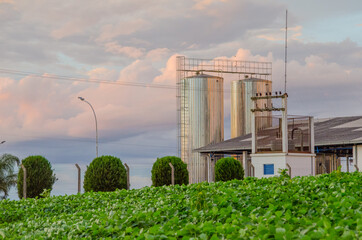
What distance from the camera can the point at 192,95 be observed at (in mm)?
39062

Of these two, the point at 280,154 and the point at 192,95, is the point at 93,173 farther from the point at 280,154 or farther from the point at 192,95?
the point at 192,95

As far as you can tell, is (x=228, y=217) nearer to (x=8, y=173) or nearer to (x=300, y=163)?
(x=300, y=163)

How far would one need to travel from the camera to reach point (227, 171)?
2411 centimetres

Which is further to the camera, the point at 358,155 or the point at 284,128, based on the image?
the point at 358,155

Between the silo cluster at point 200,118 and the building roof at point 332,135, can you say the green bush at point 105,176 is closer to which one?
the building roof at point 332,135

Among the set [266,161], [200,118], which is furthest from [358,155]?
[200,118]

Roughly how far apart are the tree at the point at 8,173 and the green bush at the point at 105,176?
16606mm

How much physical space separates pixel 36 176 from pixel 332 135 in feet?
57.6

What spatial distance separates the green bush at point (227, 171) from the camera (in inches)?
948

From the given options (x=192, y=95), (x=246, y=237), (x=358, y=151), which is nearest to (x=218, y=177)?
(x=358, y=151)

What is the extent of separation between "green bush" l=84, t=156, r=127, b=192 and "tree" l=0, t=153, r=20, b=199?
654 inches

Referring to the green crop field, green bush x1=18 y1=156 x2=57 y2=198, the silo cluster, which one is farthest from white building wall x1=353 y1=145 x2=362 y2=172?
green bush x1=18 y1=156 x2=57 y2=198

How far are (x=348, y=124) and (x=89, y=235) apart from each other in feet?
94.2

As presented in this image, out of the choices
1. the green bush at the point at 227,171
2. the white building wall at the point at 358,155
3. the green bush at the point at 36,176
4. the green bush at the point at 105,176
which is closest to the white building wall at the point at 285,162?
the green bush at the point at 227,171
